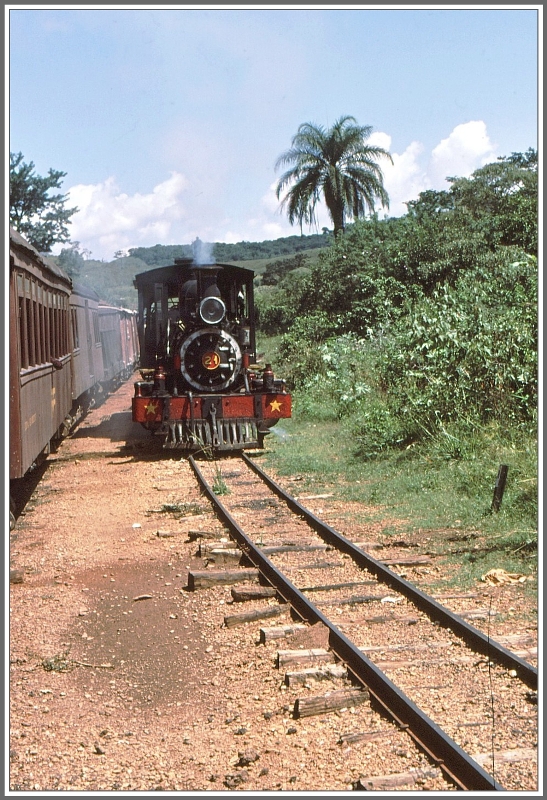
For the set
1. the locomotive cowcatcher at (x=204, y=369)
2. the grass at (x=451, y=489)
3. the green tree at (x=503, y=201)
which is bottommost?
the grass at (x=451, y=489)

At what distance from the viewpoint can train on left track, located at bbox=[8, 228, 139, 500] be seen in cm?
791

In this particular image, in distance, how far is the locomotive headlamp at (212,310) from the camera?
13.0 metres

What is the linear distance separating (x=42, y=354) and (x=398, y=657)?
709cm

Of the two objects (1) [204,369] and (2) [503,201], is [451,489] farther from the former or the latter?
(2) [503,201]

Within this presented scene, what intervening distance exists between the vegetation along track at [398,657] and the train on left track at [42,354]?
231cm

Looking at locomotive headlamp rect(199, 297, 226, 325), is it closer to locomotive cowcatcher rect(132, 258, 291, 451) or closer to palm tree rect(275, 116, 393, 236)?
locomotive cowcatcher rect(132, 258, 291, 451)

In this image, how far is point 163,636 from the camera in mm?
5719

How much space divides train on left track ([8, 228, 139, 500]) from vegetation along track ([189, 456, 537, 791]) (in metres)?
2.31

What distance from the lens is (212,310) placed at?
13.1m

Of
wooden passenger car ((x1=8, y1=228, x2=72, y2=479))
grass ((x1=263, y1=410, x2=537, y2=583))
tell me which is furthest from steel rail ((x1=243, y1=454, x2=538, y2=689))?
wooden passenger car ((x1=8, y1=228, x2=72, y2=479))

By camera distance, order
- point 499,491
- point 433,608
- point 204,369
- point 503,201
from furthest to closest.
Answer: point 503,201 → point 204,369 → point 499,491 → point 433,608

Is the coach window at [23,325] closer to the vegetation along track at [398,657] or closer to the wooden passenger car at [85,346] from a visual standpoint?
the vegetation along track at [398,657]

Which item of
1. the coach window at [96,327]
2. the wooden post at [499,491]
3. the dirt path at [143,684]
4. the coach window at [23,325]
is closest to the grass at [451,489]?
the wooden post at [499,491]

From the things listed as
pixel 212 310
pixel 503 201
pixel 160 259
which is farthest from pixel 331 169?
pixel 160 259
